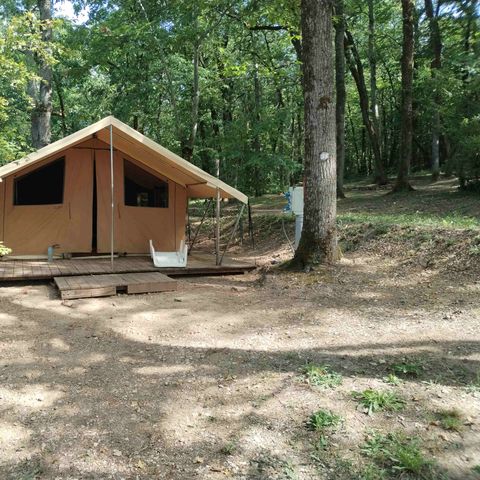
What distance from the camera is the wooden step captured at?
6113 mm

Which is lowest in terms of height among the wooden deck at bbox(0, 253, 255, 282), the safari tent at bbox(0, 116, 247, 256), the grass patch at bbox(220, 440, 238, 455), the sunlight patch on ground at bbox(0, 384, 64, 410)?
the grass patch at bbox(220, 440, 238, 455)

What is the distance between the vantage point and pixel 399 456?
2.39 m

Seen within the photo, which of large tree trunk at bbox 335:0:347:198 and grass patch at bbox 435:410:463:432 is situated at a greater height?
large tree trunk at bbox 335:0:347:198

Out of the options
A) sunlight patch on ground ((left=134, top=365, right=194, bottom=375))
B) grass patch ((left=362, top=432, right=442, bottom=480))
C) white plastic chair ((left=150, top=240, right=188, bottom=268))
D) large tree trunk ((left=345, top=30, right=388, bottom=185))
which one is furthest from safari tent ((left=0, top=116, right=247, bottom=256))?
large tree trunk ((left=345, top=30, right=388, bottom=185))

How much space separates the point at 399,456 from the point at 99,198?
805 cm

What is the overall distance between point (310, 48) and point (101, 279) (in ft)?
14.9

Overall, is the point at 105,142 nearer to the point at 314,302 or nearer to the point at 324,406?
the point at 314,302

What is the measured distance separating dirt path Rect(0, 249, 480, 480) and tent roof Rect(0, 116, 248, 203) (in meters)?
2.55

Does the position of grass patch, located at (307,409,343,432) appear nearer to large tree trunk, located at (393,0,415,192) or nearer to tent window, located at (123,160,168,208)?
tent window, located at (123,160,168,208)

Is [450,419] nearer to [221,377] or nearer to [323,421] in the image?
[323,421]

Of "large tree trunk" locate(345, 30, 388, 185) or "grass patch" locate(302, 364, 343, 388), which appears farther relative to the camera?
"large tree trunk" locate(345, 30, 388, 185)

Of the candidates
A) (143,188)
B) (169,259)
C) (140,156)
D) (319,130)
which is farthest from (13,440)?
(143,188)

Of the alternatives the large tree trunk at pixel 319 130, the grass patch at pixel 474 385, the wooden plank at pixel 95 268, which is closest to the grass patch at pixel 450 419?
the grass patch at pixel 474 385

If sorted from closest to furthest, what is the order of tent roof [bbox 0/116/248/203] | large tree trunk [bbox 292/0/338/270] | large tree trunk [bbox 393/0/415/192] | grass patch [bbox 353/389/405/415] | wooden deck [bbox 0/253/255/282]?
grass patch [bbox 353/389/405/415]
large tree trunk [bbox 292/0/338/270]
wooden deck [bbox 0/253/255/282]
tent roof [bbox 0/116/248/203]
large tree trunk [bbox 393/0/415/192]
